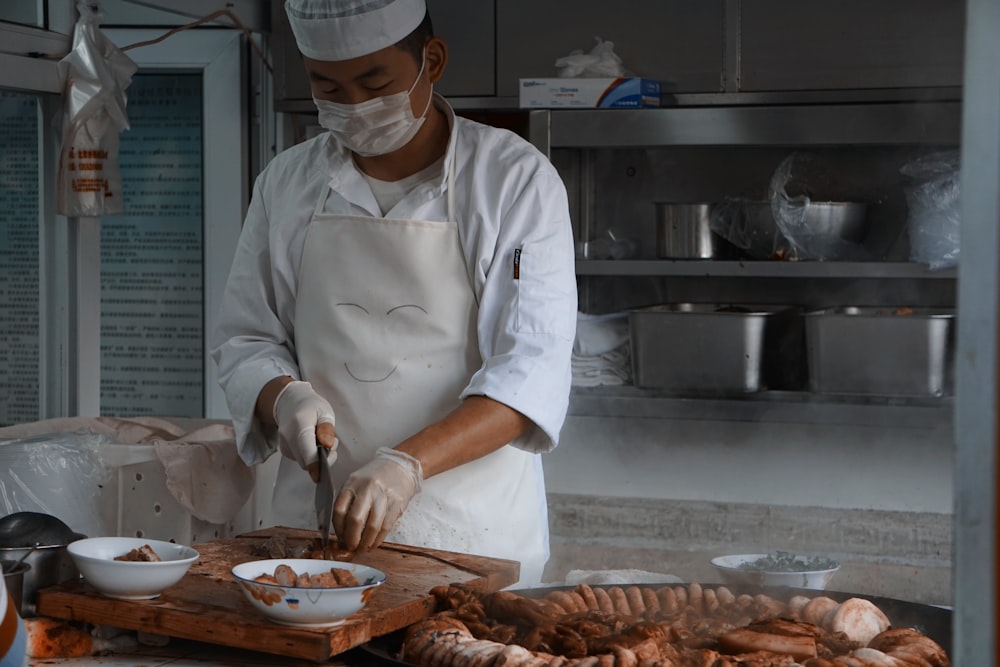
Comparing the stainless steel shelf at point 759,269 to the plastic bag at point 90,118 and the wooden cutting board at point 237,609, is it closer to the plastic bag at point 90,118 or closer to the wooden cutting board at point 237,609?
the plastic bag at point 90,118

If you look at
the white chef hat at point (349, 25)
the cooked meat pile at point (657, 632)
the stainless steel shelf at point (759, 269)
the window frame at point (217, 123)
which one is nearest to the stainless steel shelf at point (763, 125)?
the stainless steel shelf at point (759, 269)

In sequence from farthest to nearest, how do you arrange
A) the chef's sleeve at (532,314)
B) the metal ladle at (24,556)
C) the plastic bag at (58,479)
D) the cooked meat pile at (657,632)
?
the plastic bag at (58,479) → the chef's sleeve at (532,314) → the metal ladle at (24,556) → the cooked meat pile at (657,632)

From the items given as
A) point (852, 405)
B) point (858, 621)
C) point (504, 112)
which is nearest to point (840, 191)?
point (852, 405)

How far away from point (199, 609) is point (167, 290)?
290cm

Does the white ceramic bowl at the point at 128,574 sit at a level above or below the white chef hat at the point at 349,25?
below

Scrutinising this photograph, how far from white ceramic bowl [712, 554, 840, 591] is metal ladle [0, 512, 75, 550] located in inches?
38.1

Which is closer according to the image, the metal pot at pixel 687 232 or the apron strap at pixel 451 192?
the apron strap at pixel 451 192

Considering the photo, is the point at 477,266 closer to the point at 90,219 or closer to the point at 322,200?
the point at 322,200

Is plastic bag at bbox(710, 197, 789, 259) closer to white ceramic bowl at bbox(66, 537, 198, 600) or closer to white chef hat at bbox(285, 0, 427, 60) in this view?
white chef hat at bbox(285, 0, 427, 60)

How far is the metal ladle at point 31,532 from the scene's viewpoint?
157 cm

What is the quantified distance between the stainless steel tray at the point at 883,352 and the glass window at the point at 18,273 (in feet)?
7.57

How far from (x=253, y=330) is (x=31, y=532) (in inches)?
29.8

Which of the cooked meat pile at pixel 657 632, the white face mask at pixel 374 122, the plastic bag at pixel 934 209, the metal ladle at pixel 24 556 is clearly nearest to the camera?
the cooked meat pile at pixel 657 632

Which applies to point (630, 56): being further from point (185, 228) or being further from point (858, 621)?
point (858, 621)
